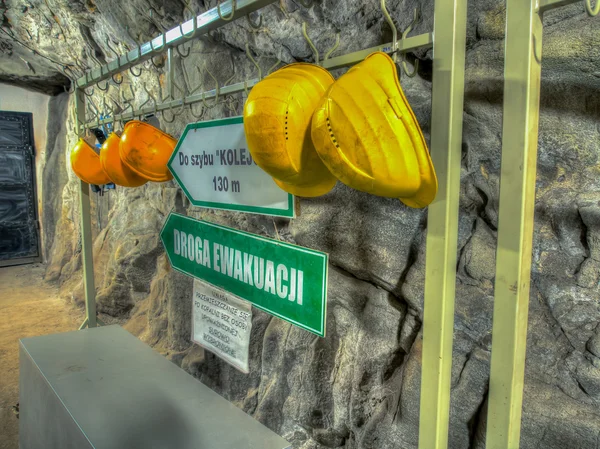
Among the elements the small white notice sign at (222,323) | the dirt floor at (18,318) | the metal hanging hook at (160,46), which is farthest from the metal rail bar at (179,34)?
the dirt floor at (18,318)

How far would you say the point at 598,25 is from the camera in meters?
0.73

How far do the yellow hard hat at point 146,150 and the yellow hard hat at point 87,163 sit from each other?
0.38m

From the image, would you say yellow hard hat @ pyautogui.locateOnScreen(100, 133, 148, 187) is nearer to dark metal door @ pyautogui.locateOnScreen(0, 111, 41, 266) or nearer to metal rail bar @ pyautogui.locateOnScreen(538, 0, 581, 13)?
metal rail bar @ pyautogui.locateOnScreen(538, 0, 581, 13)

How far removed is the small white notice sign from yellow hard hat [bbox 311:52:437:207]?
766 millimetres

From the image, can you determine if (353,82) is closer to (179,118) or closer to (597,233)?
(597,233)

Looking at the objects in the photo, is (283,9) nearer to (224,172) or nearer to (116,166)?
(224,172)

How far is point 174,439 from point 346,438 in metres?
0.61

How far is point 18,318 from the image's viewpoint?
12.2 ft

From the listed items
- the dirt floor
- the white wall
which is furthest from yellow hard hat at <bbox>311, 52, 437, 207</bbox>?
the white wall

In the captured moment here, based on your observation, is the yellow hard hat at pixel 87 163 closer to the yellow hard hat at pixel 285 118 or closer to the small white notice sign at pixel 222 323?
the small white notice sign at pixel 222 323

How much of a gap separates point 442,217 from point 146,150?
0.98 meters

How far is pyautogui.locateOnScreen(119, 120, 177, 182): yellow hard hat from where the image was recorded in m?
1.29

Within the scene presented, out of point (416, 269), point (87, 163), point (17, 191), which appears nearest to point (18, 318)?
point (17, 191)

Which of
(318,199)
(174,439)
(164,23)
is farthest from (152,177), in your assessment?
(164,23)
